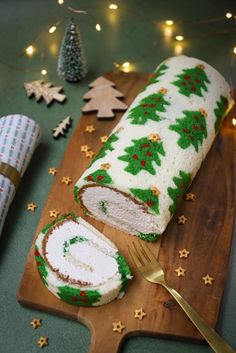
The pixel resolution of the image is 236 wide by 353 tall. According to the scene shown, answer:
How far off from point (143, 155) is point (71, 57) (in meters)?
1.04

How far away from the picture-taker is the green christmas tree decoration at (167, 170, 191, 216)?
265 cm

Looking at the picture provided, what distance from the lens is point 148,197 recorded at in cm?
257

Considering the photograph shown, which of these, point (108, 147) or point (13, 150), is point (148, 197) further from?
point (13, 150)

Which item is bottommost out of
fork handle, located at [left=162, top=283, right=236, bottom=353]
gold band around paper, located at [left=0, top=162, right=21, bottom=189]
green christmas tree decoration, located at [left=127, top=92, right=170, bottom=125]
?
fork handle, located at [left=162, top=283, right=236, bottom=353]

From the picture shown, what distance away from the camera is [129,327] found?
2447 millimetres

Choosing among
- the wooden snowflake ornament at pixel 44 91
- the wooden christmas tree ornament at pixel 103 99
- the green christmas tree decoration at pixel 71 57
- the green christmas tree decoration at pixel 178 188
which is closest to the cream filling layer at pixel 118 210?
the green christmas tree decoration at pixel 178 188

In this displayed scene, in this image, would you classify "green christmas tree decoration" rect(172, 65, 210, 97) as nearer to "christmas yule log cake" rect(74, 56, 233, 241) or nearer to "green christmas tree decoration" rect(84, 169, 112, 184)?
"christmas yule log cake" rect(74, 56, 233, 241)

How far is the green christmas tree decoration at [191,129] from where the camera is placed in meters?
2.80

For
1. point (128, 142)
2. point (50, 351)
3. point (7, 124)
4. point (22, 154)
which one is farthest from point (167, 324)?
point (7, 124)

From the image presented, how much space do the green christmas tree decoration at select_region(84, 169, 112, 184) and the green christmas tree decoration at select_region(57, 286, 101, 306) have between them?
1.66 feet

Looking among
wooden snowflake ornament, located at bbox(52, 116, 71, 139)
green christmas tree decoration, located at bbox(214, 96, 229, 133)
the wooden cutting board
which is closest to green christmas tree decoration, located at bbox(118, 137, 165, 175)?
the wooden cutting board

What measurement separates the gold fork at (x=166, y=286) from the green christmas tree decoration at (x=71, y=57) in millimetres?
1281

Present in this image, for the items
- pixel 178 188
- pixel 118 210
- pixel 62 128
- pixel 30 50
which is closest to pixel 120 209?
pixel 118 210

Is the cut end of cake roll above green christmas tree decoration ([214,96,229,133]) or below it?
below
